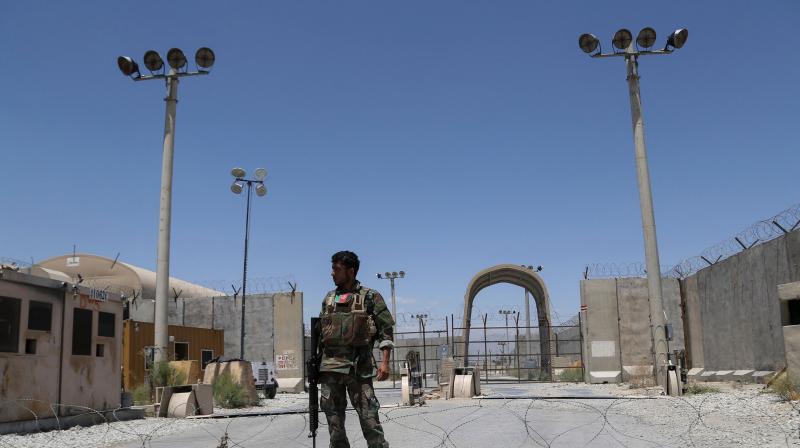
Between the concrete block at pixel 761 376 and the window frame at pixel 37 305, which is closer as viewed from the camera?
the window frame at pixel 37 305

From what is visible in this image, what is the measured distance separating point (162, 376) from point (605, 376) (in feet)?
50.8

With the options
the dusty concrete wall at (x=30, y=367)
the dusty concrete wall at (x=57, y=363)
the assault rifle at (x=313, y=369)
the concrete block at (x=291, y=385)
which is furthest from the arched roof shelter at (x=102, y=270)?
the assault rifle at (x=313, y=369)

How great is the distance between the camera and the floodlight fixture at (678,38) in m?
18.6

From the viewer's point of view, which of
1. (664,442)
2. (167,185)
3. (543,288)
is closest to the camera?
(664,442)

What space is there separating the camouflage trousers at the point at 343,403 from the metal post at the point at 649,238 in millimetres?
13344

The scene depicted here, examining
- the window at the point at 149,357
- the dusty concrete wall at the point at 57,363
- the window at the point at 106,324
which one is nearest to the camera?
the dusty concrete wall at the point at 57,363

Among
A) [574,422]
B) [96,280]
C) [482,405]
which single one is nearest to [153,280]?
[96,280]

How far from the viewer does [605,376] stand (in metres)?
25.9

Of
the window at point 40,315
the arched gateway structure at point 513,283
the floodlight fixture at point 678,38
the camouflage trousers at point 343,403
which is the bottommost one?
the camouflage trousers at point 343,403

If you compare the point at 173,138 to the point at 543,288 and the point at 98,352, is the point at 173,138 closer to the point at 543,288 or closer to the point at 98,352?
the point at 98,352

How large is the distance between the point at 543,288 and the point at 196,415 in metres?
17.7

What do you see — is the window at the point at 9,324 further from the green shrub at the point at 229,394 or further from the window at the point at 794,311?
the window at the point at 794,311

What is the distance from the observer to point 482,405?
43.7ft

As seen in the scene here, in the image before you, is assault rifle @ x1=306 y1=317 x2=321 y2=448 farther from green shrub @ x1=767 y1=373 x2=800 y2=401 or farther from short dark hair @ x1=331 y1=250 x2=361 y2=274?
green shrub @ x1=767 y1=373 x2=800 y2=401
